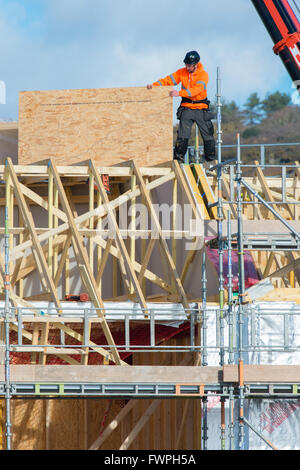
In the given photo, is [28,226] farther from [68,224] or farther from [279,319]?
[279,319]

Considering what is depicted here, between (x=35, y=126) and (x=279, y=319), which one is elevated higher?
(x=35, y=126)

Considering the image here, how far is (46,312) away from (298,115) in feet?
232

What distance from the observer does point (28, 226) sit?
18.7 meters

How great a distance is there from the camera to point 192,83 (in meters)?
18.4

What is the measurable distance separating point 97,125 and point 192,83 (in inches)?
134

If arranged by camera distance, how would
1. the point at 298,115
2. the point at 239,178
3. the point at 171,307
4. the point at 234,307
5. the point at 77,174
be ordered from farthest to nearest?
the point at 298,115, the point at 77,174, the point at 171,307, the point at 234,307, the point at 239,178

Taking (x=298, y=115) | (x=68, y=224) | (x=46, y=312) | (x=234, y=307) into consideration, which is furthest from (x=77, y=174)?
(x=298, y=115)

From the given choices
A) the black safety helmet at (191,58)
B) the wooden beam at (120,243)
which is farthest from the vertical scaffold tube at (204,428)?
the black safety helmet at (191,58)

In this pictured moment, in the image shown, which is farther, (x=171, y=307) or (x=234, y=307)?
(x=171, y=307)

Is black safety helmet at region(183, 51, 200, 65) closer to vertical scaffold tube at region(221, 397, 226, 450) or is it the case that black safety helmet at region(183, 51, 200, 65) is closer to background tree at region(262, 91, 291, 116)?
vertical scaffold tube at region(221, 397, 226, 450)

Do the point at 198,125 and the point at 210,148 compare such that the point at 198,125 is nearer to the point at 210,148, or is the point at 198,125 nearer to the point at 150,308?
the point at 210,148

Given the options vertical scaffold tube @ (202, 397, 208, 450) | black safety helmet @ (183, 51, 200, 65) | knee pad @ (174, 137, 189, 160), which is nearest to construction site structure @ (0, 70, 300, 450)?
vertical scaffold tube @ (202, 397, 208, 450)

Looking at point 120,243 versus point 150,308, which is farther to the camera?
point 120,243

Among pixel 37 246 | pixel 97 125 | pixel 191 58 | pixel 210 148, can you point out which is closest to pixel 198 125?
pixel 210 148
